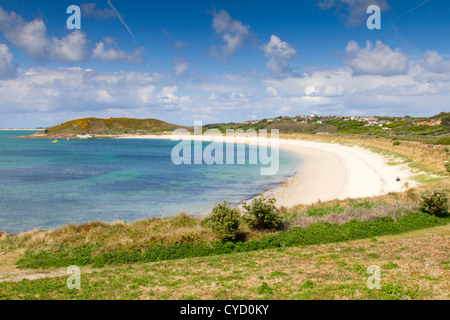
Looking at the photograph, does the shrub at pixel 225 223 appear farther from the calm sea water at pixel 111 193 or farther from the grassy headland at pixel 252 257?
the calm sea water at pixel 111 193

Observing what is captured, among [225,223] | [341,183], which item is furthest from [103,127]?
[225,223]

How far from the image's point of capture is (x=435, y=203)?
1485 cm

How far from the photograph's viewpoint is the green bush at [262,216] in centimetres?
1362

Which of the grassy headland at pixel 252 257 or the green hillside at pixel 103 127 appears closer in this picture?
the grassy headland at pixel 252 257

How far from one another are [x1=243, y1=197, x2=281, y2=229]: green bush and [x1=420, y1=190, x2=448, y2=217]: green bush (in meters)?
7.21

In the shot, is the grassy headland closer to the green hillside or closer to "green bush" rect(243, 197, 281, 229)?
"green bush" rect(243, 197, 281, 229)

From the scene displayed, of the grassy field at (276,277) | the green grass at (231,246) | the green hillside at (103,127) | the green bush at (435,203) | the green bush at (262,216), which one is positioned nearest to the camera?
the grassy field at (276,277)

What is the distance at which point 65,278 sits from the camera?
8766mm

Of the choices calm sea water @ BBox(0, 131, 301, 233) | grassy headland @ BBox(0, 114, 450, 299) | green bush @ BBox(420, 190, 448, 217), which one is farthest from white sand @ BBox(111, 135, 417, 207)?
green bush @ BBox(420, 190, 448, 217)

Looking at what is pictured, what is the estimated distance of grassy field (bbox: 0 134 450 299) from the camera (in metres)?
7.48

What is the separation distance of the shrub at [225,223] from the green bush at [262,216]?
1099mm

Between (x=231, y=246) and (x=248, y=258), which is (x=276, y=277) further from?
(x=231, y=246)

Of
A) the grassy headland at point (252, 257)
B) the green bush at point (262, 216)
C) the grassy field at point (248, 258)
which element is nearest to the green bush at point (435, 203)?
the grassy headland at point (252, 257)

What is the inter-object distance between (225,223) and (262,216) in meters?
2.09
